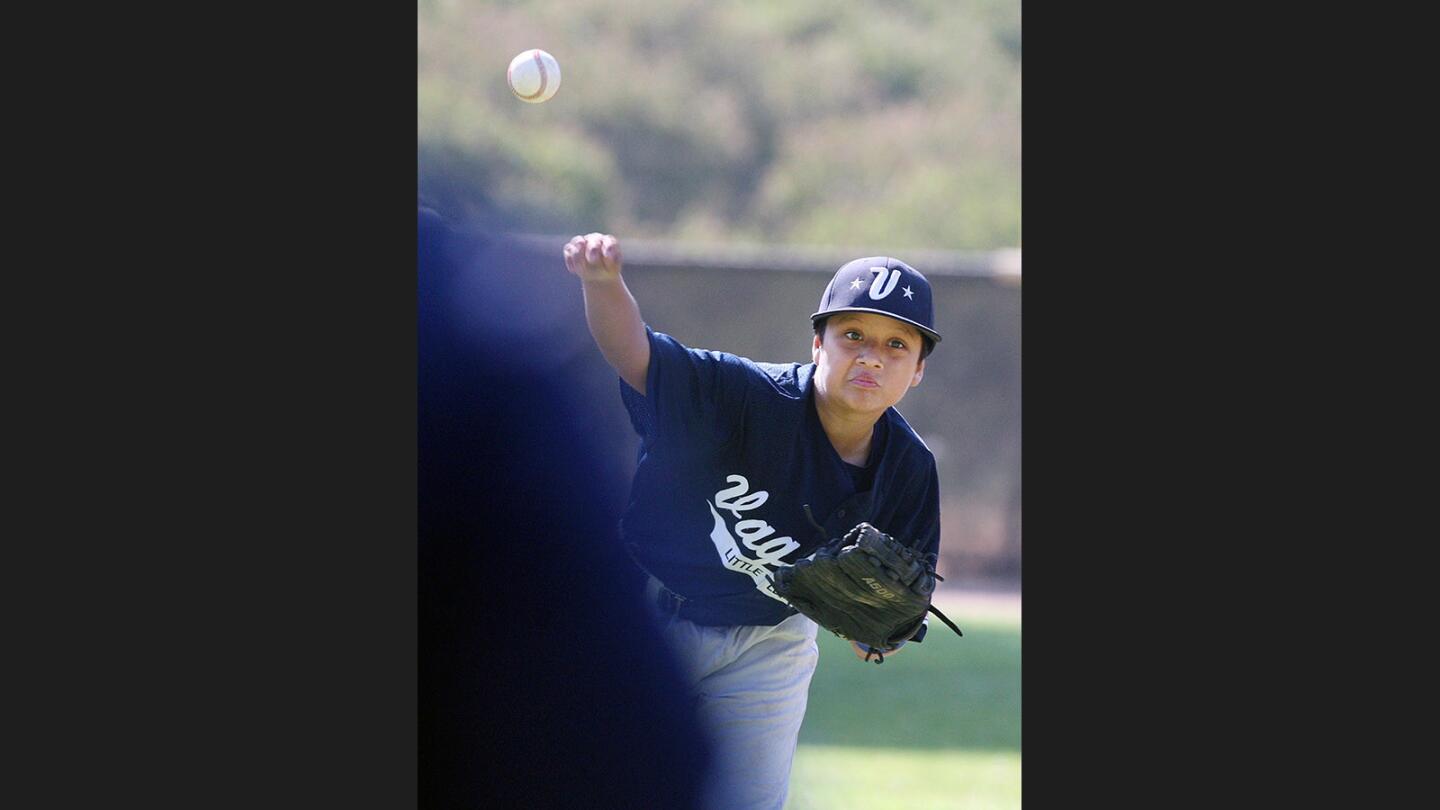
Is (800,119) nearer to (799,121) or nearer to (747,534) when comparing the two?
(799,121)

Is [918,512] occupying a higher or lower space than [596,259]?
lower

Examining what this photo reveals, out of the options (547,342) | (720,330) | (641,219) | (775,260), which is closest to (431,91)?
(547,342)

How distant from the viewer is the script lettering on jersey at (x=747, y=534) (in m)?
3.95

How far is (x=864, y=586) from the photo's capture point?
3781 millimetres

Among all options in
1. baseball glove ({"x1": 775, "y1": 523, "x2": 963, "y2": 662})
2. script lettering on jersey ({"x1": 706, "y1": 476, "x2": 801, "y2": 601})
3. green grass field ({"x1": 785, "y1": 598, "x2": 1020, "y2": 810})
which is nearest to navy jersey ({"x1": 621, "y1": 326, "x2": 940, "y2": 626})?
script lettering on jersey ({"x1": 706, "y1": 476, "x2": 801, "y2": 601})

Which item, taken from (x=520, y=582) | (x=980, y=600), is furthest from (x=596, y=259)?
(x=980, y=600)

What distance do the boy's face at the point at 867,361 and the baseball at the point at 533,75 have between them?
1.05 meters

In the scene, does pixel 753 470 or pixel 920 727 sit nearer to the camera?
pixel 753 470

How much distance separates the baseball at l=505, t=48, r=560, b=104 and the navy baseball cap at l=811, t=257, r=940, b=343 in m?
1.00

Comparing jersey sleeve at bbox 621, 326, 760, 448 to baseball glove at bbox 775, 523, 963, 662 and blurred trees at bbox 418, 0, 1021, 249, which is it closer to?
baseball glove at bbox 775, 523, 963, 662

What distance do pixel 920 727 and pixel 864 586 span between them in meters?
2.74

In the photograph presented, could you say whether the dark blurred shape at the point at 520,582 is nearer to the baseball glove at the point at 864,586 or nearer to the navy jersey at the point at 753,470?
the navy jersey at the point at 753,470

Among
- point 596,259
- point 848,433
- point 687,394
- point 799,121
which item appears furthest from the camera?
point 799,121

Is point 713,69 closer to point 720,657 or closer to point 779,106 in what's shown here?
point 779,106
